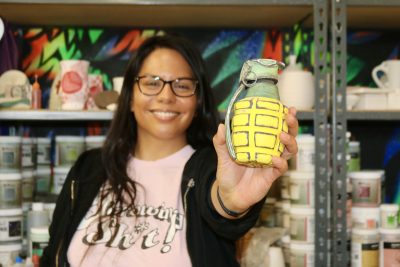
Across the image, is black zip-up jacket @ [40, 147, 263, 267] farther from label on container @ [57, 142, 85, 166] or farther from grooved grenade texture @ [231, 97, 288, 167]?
grooved grenade texture @ [231, 97, 288, 167]

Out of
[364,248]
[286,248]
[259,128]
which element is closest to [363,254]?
[364,248]

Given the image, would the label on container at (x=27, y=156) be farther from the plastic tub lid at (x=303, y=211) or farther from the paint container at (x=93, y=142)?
the plastic tub lid at (x=303, y=211)

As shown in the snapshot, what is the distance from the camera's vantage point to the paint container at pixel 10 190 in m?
1.88

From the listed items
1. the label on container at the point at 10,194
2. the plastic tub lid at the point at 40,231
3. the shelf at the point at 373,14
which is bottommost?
the plastic tub lid at the point at 40,231

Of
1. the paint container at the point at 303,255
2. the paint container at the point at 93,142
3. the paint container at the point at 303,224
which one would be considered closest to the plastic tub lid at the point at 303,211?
the paint container at the point at 303,224

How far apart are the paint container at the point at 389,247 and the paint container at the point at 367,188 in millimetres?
97

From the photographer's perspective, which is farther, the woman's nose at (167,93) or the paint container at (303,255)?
the paint container at (303,255)

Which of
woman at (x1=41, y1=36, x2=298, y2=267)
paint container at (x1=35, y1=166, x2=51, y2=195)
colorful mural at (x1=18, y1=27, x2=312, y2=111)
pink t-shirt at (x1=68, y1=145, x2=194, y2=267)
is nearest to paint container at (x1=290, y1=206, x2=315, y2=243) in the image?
woman at (x1=41, y1=36, x2=298, y2=267)

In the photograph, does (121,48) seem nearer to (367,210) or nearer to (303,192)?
(303,192)

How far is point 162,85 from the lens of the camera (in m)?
1.74

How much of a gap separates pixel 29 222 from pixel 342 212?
0.98 metres

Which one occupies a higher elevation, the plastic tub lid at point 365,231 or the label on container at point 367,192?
the label on container at point 367,192

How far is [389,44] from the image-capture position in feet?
7.70

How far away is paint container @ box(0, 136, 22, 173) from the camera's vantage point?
1885mm
